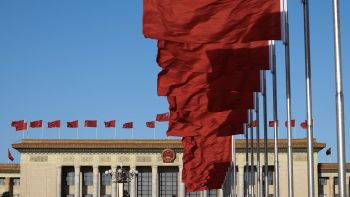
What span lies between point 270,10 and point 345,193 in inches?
223

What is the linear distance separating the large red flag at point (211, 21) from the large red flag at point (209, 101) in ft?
19.7

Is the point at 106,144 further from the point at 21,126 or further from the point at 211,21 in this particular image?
the point at 211,21

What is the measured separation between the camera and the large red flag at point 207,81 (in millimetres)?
22625

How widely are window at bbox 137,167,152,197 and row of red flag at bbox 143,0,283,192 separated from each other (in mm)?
59930

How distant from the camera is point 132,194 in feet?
292

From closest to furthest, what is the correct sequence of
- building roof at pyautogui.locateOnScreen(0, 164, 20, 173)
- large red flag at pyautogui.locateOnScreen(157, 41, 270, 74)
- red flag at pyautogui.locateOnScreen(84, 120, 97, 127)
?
large red flag at pyautogui.locateOnScreen(157, 41, 270, 74) → red flag at pyautogui.locateOnScreen(84, 120, 97, 127) → building roof at pyautogui.locateOnScreen(0, 164, 20, 173)

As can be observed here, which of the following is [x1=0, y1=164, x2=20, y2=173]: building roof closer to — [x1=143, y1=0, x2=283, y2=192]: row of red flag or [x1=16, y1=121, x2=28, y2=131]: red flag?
[x1=16, y1=121, x2=28, y2=131]: red flag

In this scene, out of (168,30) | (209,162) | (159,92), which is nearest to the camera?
(168,30)

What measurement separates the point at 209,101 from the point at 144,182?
218ft

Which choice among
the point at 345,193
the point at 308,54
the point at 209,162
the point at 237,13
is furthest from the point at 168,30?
the point at 209,162

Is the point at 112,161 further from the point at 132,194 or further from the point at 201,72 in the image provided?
the point at 201,72

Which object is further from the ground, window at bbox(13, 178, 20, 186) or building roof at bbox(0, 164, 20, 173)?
building roof at bbox(0, 164, 20, 173)

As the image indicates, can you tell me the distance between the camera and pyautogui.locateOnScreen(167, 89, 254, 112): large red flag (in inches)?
1004

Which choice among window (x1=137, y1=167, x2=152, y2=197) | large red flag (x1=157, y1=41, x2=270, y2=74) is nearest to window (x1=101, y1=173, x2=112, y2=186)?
window (x1=137, y1=167, x2=152, y2=197)
